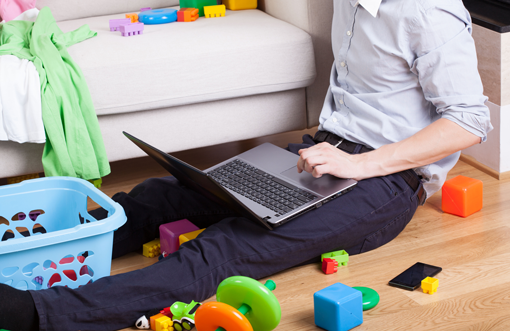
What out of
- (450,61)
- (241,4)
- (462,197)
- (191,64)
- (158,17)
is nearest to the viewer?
(450,61)

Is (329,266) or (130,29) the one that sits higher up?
(130,29)

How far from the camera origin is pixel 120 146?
1.44 m

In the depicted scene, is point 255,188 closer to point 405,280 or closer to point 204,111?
point 405,280

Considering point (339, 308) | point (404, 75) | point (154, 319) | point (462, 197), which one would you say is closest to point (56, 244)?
point (154, 319)

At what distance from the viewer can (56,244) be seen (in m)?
0.94

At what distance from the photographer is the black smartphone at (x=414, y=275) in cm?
99

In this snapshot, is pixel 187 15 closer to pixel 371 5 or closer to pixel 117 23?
pixel 117 23

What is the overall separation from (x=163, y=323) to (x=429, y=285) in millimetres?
468

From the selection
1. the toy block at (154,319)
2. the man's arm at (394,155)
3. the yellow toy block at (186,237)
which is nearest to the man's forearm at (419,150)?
the man's arm at (394,155)

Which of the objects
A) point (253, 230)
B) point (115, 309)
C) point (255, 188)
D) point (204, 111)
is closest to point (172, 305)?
point (115, 309)

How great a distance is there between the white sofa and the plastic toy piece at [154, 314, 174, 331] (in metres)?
0.66

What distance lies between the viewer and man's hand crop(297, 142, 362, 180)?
3.34ft

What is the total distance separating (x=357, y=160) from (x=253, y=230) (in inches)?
9.9

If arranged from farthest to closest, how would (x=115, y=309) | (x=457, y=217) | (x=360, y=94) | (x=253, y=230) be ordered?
(x=457, y=217) < (x=360, y=94) < (x=253, y=230) < (x=115, y=309)
